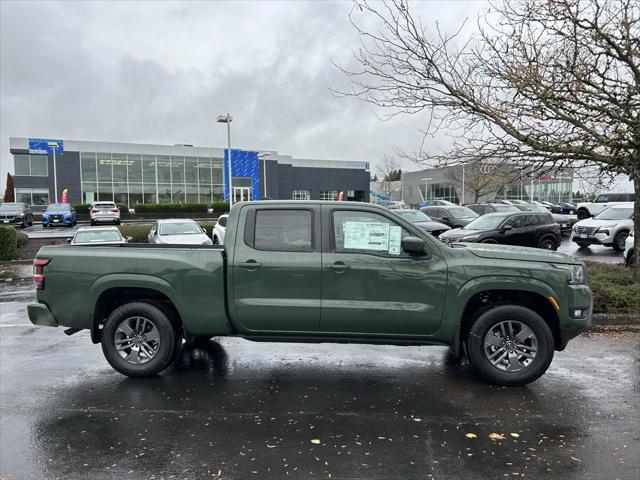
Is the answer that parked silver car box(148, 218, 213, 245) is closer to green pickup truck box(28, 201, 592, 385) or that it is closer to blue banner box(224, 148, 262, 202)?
green pickup truck box(28, 201, 592, 385)

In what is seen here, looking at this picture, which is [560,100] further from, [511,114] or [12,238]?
[12,238]

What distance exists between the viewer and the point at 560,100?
8406mm

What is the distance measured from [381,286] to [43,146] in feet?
190

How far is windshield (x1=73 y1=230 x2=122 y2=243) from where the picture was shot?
16359 mm

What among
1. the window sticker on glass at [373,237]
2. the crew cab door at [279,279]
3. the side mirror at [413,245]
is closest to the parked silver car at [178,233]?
the crew cab door at [279,279]

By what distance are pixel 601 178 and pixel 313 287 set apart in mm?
7829

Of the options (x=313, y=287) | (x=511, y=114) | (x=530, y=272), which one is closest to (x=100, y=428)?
(x=313, y=287)

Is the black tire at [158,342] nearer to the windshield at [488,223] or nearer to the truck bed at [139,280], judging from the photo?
the truck bed at [139,280]

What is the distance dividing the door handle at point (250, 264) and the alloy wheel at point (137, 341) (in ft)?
4.14

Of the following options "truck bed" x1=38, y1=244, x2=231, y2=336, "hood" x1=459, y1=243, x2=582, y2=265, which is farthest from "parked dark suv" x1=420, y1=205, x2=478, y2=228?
"truck bed" x1=38, y1=244, x2=231, y2=336

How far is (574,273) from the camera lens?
Result: 5098mm

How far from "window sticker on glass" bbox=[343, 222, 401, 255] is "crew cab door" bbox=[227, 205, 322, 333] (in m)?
0.36

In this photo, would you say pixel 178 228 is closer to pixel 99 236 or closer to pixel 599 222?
pixel 99 236

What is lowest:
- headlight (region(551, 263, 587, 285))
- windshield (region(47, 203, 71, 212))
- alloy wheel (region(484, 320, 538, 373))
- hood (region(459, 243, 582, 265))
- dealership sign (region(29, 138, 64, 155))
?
alloy wheel (region(484, 320, 538, 373))
